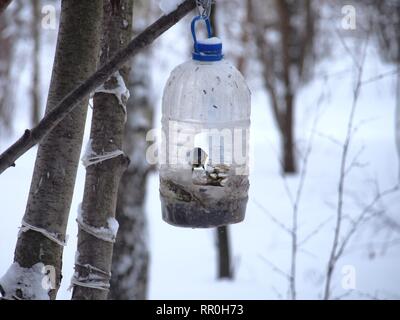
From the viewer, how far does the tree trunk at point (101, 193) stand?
2029 mm

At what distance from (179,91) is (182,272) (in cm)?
589

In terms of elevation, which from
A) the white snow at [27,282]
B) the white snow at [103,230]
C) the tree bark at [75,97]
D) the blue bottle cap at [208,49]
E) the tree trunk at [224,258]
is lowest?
the white snow at [27,282]

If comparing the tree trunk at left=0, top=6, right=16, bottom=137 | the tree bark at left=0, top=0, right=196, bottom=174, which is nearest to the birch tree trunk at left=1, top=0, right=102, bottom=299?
the tree bark at left=0, top=0, right=196, bottom=174

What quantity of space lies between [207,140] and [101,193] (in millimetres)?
413

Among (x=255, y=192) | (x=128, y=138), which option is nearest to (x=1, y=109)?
(x=255, y=192)

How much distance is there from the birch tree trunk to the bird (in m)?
0.38

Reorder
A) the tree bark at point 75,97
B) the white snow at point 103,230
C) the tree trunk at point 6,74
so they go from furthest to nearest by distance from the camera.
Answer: the tree trunk at point 6,74 → the white snow at point 103,230 → the tree bark at point 75,97

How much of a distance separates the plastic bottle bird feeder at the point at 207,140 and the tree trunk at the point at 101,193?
17 centimetres

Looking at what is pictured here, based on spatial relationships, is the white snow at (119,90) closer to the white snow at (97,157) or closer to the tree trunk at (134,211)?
the white snow at (97,157)

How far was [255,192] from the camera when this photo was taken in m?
11.3

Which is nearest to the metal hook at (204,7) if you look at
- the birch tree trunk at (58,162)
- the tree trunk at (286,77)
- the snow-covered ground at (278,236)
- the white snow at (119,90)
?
the birch tree trunk at (58,162)

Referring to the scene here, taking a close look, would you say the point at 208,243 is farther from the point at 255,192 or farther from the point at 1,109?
the point at 1,109

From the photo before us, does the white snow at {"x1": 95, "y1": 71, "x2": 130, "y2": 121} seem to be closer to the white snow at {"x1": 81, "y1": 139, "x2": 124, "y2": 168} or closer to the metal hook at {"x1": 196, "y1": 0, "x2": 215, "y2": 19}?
the white snow at {"x1": 81, "y1": 139, "x2": 124, "y2": 168}

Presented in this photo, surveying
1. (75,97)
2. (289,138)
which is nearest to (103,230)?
(75,97)
